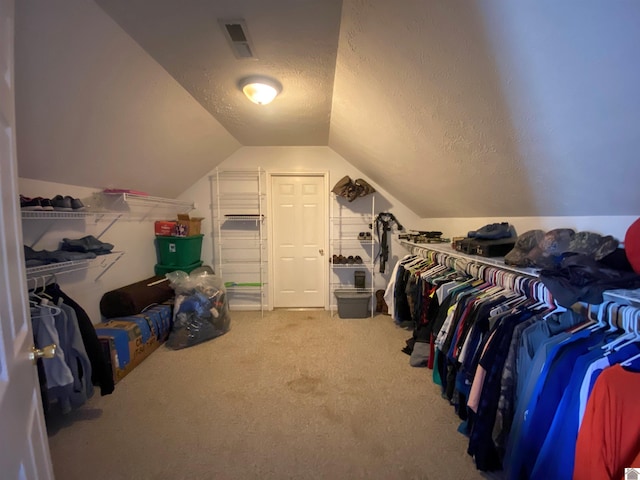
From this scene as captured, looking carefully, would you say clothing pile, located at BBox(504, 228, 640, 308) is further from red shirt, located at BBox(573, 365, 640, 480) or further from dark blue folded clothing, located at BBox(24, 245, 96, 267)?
dark blue folded clothing, located at BBox(24, 245, 96, 267)

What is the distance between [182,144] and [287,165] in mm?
1369

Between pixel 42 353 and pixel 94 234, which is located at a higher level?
pixel 94 234

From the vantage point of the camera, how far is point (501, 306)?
4.97 feet

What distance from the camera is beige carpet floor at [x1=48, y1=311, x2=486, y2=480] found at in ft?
4.85

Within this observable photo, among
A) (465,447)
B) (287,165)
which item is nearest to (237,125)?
(287,165)

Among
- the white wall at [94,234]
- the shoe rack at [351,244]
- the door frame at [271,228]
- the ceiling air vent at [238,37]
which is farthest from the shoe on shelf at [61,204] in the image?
the shoe rack at [351,244]

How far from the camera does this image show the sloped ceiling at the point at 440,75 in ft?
3.04

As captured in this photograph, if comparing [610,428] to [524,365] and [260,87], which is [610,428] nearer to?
[524,365]

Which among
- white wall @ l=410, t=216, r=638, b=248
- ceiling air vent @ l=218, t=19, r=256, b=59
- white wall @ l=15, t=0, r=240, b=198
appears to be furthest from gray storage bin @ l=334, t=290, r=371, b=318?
ceiling air vent @ l=218, t=19, r=256, b=59

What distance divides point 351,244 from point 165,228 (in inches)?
96.5

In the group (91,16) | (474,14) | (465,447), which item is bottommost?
(465,447)

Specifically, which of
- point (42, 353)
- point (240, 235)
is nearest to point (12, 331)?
point (42, 353)

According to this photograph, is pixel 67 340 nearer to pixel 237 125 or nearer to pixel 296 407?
pixel 296 407

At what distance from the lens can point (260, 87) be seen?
192 cm
